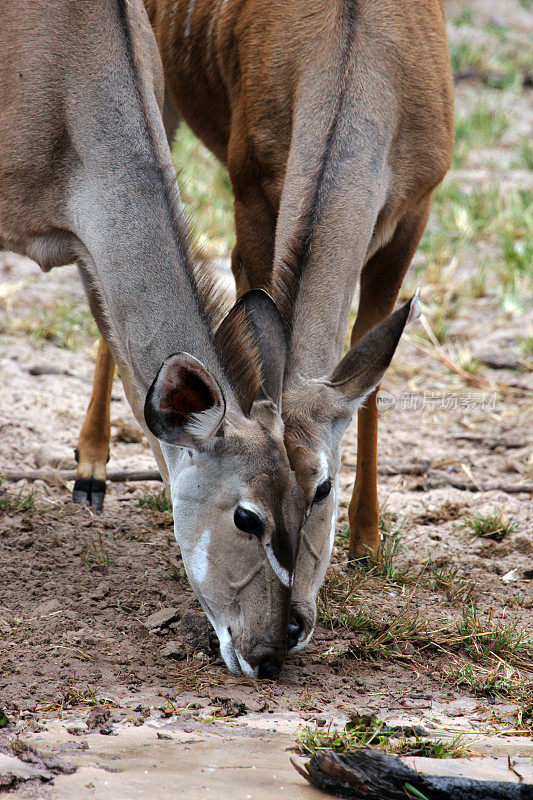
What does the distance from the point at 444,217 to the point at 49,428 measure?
14.0 feet

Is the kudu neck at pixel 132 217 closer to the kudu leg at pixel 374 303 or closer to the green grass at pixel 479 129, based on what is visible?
the kudu leg at pixel 374 303

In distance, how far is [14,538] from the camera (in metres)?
4.61

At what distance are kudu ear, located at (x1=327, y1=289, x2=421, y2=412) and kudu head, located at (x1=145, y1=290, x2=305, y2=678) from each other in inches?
9.0

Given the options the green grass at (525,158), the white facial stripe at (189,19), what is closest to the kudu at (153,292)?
the white facial stripe at (189,19)

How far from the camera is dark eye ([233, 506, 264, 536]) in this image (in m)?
3.40

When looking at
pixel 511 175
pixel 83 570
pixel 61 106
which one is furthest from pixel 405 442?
pixel 511 175

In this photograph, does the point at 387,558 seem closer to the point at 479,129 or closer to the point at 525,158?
the point at 525,158

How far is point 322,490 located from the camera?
355 centimetres

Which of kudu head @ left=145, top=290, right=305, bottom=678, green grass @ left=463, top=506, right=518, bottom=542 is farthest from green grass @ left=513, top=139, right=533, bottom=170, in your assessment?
kudu head @ left=145, top=290, right=305, bottom=678

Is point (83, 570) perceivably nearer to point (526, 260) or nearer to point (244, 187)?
point (244, 187)

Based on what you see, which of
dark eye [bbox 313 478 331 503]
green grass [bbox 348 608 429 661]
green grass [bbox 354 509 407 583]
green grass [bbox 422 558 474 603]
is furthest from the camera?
green grass [bbox 354 509 407 583]

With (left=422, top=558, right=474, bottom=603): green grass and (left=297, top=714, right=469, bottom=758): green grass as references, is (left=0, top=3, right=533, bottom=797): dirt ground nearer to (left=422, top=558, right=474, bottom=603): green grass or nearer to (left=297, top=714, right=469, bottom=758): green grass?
(left=422, top=558, right=474, bottom=603): green grass

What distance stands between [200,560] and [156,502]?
1697mm

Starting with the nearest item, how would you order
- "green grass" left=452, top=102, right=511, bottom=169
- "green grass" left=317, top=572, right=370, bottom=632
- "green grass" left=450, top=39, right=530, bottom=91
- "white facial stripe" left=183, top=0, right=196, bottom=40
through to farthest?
1. "green grass" left=317, top=572, right=370, bottom=632
2. "white facial stripe" left=183, top=0, right=196, bottom=40
3. "green grass" left=452, top=102, right=511, bottom=169
4. "green grass" left=450, top=39, right=530, bottom=91
